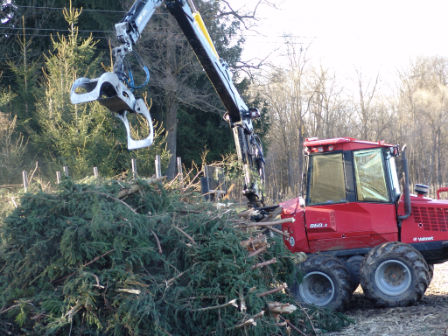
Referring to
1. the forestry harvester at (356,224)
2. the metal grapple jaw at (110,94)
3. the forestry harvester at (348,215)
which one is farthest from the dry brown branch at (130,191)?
the forestry harvester at (356,224)

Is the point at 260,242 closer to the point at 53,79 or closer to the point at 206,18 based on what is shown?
the point at 53,79

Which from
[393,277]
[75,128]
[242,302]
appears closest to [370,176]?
[393,277]

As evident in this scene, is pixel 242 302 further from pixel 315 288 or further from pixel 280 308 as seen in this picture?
pixel 315 288

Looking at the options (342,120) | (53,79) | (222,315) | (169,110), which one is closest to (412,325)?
(222,315)

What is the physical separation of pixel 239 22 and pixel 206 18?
1.53m

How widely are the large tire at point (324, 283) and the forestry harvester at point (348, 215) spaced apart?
0.01 meters

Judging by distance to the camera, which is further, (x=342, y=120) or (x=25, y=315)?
(x=342, y=120)

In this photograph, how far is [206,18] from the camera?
2203 cm

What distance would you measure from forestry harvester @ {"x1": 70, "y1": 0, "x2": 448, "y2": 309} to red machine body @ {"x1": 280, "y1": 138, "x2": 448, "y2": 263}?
0.05 feet

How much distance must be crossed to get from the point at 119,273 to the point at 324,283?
378 cm

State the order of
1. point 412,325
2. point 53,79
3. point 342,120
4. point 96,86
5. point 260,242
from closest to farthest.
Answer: point 96,86, point 260,242, point 412,325, point 53,79, point 342,120

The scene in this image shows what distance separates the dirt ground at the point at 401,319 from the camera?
6.18 m

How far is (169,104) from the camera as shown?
21797mm

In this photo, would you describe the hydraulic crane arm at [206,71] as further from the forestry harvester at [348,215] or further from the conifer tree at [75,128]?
the conifer tree at [75,128]
